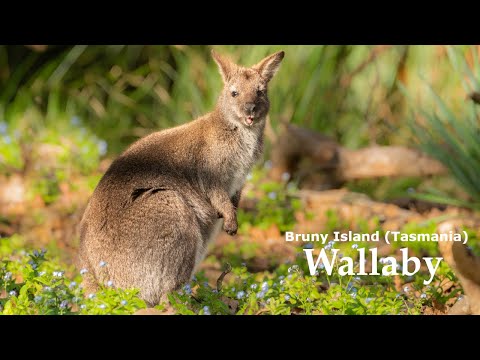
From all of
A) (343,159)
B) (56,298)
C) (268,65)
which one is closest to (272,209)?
(343,159)

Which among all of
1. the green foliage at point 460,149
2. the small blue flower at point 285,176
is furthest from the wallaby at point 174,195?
the small blue flower at point 285,176

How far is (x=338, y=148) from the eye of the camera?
28.1 ft

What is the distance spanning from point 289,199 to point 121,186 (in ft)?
10.0

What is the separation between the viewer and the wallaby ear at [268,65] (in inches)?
224

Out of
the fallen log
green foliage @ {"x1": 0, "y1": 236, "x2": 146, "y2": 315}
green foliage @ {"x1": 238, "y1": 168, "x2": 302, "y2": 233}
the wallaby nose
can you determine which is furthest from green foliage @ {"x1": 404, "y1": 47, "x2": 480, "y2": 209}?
green foliage @ {"x1": 0, "y1": 236, "x2": 146, "y2": 315}

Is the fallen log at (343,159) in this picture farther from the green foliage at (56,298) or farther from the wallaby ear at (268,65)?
the green foliage at (56,298)

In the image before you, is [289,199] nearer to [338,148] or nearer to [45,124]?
[338,148]

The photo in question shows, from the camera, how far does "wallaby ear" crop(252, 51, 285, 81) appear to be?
5.70 meters

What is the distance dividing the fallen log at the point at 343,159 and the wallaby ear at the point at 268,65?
9.03 feet

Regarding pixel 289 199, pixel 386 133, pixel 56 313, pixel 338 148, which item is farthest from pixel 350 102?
pixel 56 313

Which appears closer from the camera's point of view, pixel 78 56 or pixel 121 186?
pixel 121 186

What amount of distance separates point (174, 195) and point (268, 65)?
1215mm

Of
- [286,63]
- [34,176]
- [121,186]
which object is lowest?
[121,186]

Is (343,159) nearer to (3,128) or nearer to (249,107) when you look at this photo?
(249,107)
